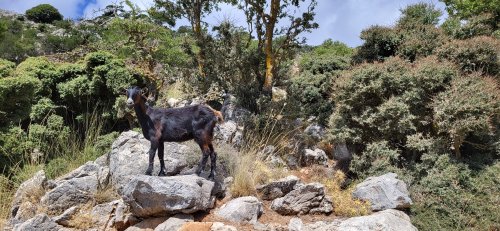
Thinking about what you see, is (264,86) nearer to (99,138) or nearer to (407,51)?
(407,51)

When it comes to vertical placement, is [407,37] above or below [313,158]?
above

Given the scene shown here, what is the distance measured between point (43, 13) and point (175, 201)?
55002 mm

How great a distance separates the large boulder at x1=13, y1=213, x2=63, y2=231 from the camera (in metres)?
5.72

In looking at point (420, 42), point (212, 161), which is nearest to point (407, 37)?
point (420, 42)

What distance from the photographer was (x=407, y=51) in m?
9.59

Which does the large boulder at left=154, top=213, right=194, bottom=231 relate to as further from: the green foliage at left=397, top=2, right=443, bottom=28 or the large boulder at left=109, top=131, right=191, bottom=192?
the green foliage at left=397, top=2, right=443, bottom=28

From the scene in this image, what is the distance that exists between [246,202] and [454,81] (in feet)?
15.4

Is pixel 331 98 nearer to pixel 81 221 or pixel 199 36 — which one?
pixel 199 36

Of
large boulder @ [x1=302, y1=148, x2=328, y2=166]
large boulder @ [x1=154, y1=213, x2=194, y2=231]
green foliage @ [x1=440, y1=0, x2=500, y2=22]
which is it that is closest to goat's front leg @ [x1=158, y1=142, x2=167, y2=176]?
large boulder @ [x1=154, y1=213, x2=194, y2=231]

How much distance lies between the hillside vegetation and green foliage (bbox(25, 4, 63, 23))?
150 ft

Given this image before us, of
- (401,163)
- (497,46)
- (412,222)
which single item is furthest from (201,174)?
(497,46)

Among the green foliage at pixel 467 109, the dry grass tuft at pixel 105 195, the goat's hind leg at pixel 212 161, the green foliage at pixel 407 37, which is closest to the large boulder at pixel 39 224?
the dry grass tuft at pixel 105 195

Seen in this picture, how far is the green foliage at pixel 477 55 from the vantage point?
27.2 feet

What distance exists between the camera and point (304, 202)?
639cm
